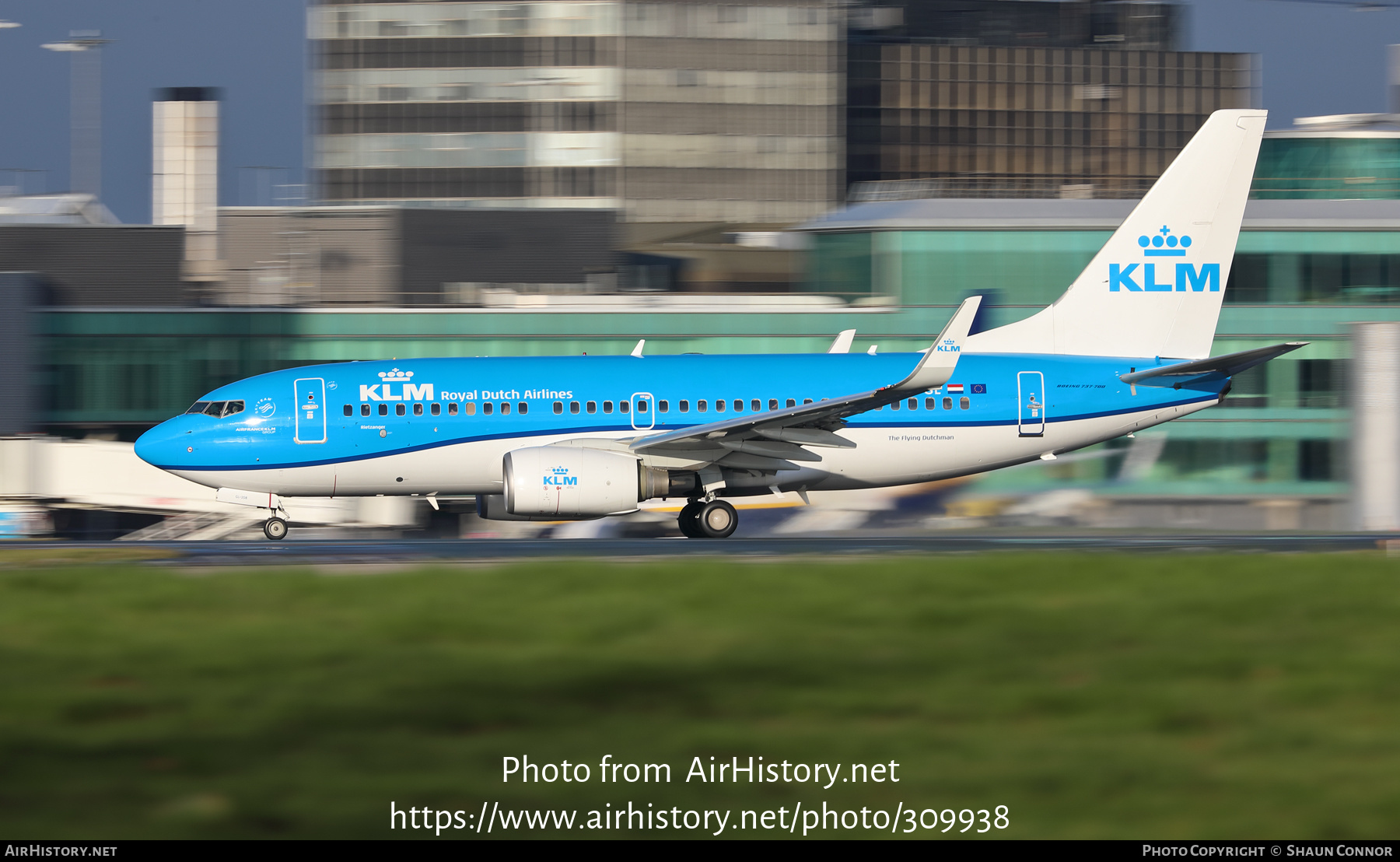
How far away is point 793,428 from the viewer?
Answer: 25.4 meters

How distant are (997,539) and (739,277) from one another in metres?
38.1

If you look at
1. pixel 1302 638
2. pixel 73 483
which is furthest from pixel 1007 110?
pixel 1302 638

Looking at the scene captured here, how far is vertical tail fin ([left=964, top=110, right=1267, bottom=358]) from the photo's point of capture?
28.1 metres

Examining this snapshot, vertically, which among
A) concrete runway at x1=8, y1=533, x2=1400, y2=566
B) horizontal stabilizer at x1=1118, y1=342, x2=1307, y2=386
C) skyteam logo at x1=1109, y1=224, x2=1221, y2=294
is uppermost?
skyteam logo at x1=1109, y1=224, x2=1221, y2=294

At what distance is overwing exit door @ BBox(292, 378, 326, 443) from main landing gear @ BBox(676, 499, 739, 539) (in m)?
6.38

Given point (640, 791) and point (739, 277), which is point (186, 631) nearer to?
point (640, 791)

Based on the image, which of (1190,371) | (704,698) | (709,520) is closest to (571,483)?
(709,520)

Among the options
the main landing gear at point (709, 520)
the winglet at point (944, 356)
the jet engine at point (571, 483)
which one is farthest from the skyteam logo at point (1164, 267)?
the jet engine at point (571, 483)

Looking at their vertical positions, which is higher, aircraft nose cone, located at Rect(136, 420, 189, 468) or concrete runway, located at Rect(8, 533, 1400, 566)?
aircraft nose cone, located at Rect(136, 420, 189, 468)

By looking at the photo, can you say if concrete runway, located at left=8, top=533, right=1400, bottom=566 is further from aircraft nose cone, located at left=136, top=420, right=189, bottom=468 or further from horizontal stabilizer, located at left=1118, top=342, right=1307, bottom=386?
horizontal stabilizer, located at left=1118, top=342, right=1307, bottom=386

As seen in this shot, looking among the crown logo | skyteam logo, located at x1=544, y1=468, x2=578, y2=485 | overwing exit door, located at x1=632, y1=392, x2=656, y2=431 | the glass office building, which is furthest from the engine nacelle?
→ the glass office building

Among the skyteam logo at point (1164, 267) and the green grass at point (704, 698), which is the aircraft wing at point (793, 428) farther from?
the green grass at point (704, 698)

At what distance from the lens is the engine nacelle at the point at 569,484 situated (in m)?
24.1

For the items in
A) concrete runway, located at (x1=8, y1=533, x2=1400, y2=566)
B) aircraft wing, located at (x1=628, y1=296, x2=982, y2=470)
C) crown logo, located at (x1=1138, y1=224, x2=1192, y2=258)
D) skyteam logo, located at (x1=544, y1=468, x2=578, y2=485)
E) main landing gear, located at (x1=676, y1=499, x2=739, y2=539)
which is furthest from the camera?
crown logo, located at (x1=1138, y1=224, x2=1192, y2=258)
